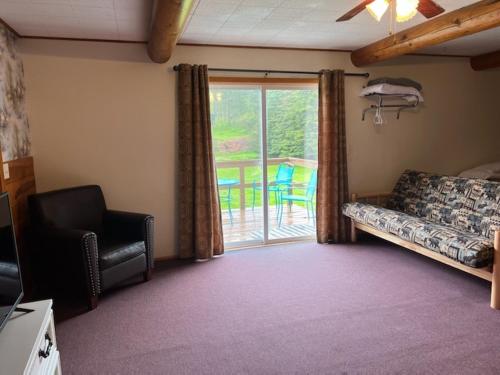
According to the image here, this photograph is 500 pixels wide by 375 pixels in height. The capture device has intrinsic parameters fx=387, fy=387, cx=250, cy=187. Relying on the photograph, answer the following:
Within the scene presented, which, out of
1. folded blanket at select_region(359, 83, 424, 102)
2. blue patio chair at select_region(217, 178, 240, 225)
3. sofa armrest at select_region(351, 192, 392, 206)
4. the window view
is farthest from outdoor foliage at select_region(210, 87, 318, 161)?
sofa armrest at select_region(351, 192, 392, 206)

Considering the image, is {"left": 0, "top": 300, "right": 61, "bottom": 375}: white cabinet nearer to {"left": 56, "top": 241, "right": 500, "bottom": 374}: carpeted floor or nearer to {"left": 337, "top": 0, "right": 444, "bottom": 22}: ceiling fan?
{"left": 56, "top": 241, "right": 500, "bottom": 374}: carpeted floor

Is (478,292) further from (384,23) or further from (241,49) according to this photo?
(241,49)

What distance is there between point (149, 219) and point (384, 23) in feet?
8.94

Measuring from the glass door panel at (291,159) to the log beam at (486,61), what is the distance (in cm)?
227

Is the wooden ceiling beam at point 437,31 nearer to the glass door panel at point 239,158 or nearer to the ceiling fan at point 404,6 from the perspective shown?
the ceiling fan at point 404,6

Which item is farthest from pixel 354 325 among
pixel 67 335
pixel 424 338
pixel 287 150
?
pixel 287 150

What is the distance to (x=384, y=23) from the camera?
3.43 m

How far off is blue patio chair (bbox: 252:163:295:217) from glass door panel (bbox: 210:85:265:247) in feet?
0.40

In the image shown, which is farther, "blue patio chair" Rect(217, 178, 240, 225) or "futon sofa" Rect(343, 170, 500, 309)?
"blue patio chair" Rect(217, 178, 240, 225)

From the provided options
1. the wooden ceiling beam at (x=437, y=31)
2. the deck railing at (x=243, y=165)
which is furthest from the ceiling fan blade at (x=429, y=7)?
the deck railing at (x=243, y=165)

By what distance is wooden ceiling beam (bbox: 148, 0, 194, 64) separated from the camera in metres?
2.38

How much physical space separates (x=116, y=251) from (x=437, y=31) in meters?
3.29

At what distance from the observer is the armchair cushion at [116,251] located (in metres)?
3.06

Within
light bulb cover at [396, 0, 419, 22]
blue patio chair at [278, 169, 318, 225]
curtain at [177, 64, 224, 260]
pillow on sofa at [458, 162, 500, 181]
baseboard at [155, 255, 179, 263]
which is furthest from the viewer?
pillow on sofa at [458, 162, 500, 181]
